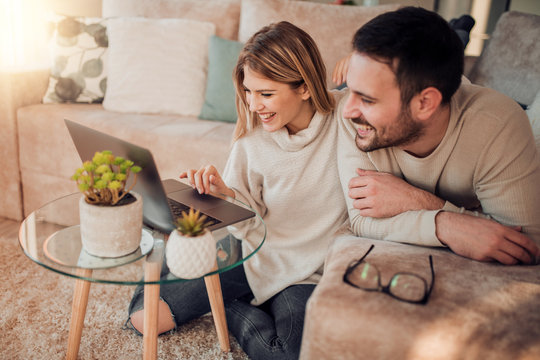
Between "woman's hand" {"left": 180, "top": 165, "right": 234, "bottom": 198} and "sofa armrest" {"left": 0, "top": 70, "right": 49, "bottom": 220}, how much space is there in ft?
4.51

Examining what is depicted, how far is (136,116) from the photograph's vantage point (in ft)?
7.27

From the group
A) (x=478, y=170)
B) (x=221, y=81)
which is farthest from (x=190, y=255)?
(x=221, y=81)

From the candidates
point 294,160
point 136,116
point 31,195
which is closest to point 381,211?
point 294,160

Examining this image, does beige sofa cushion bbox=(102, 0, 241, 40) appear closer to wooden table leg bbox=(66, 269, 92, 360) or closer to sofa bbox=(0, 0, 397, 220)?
sofa bbox=(0, 0, 397, 220)

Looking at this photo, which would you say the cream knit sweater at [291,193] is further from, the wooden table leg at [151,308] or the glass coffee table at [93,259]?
the wooden table leg at [151,308]

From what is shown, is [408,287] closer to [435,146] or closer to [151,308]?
[435,146]

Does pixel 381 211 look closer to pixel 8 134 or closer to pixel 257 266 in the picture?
pixel 257 266

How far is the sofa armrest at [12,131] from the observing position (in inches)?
84.6

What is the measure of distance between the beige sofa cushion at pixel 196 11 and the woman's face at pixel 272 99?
126 centimetres

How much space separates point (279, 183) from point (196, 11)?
1.48m

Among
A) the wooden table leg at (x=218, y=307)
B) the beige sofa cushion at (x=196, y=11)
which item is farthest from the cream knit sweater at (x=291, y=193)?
the beige sofa cushion at (x=196, y=11)

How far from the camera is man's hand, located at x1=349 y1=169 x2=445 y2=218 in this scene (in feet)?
3.44

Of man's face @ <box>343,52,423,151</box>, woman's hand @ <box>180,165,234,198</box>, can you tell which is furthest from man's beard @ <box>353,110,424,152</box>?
woman's hand @ <box>180,165,234,198</box>

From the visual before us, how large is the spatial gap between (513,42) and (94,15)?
243cm
